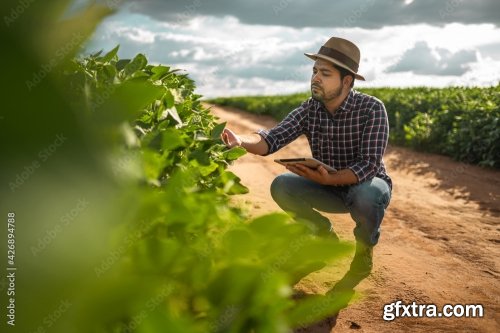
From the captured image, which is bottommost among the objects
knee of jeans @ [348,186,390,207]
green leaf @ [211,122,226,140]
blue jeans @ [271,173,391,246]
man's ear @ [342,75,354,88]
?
blue jeans @ [271,173,391,246]

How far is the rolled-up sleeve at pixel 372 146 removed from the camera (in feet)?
14.3

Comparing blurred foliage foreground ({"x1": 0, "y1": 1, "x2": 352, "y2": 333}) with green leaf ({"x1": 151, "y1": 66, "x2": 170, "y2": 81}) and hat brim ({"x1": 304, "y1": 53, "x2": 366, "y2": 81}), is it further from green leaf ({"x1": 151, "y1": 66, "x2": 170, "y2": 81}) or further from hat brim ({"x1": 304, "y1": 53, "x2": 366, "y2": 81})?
hat brim ({"x1": 304, "y1": 53, "x2": 366, "y2": 81})

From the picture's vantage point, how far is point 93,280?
53cm

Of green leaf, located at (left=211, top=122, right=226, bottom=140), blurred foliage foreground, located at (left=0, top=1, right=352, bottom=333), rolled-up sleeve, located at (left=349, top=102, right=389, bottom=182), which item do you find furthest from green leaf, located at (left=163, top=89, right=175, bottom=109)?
rolled-up sleeve, located at (left=349, top=102, right=389, bottom=182)

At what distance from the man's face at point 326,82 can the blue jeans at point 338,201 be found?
2.62ft

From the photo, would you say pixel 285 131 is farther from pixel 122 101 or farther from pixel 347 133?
pixel 122 101

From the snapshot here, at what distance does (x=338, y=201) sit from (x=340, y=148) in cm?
48

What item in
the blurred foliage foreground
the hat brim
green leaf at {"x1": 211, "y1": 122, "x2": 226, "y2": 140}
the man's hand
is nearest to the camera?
the blurred foliage foreground

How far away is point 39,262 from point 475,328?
3.89m

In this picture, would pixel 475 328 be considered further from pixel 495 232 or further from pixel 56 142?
pixel 56 142

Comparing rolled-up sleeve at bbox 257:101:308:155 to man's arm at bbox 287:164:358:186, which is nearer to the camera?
man's arm at bbox 287:164:358:186

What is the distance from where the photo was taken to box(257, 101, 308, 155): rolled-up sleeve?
4.80 m

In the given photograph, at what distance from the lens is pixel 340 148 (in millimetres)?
4793

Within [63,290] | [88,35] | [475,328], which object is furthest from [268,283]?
[475,328]
